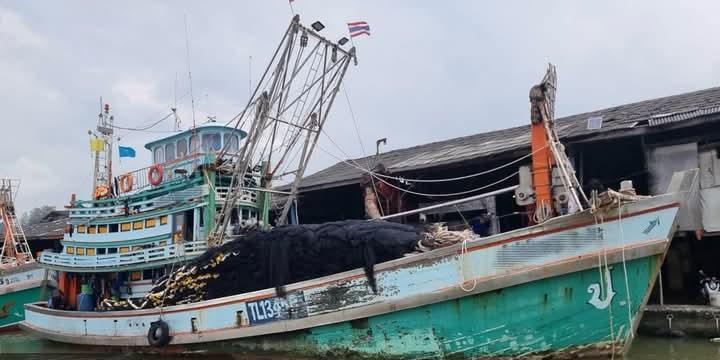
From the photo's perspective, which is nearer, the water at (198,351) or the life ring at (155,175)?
the water at (198,351)

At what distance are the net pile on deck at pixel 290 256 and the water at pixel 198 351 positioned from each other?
0.97 m

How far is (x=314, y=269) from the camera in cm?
868

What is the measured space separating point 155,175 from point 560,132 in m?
9.13

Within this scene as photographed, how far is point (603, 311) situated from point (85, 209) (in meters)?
11.5

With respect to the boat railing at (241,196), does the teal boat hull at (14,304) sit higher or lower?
lower

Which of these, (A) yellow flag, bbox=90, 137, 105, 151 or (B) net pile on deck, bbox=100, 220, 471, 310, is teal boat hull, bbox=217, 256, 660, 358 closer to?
(B) net pile on deck, bbox=100, 220, 471, 310

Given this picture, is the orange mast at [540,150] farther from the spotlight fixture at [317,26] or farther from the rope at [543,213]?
the spotlight fixture at [317,26]

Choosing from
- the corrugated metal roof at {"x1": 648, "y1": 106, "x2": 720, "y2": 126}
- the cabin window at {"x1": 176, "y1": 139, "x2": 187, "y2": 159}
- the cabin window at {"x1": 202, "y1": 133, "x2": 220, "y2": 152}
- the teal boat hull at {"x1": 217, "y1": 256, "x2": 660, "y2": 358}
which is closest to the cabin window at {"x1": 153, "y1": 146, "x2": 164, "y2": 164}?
the cabin window at {"x1": 176, "y1": 139, "x2": 187, "y2": 159}

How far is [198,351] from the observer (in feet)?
32.6

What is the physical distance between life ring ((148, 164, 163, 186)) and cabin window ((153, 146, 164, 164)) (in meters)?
2.06

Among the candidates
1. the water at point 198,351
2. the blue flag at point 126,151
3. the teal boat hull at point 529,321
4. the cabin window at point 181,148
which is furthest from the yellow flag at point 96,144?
the teal boat hull at point 529,321

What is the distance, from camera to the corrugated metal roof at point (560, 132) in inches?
437

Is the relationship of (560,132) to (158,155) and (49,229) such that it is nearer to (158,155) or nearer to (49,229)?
(158,155)

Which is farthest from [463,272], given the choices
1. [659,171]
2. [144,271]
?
[144,271]
